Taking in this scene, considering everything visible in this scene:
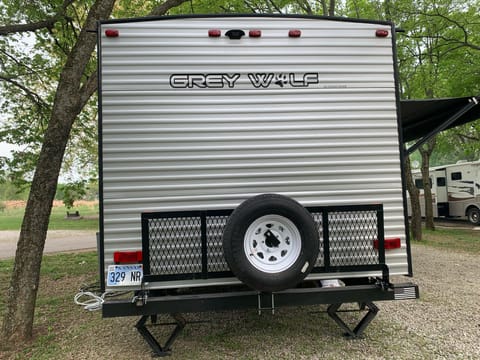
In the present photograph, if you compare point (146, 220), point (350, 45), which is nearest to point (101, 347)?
point (146, 220)

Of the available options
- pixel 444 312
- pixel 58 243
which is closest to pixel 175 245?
pixel 444 312

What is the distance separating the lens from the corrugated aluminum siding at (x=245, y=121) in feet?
10.4

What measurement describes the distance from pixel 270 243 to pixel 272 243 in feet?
0.06

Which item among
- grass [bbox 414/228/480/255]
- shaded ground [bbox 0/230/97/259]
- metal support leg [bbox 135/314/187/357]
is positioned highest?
metal support leg [bbox 135/314/187/357]

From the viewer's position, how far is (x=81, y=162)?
14047 millimetres

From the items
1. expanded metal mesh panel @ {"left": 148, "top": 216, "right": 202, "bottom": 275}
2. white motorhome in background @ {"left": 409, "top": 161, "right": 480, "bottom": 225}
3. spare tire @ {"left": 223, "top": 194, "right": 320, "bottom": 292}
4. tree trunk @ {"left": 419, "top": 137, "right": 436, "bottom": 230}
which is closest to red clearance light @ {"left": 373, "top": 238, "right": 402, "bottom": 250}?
spare tire @ {"left": 223, "top": 194, "right": 320, "bottom": 292}

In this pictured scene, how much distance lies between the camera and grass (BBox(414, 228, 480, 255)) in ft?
30.2

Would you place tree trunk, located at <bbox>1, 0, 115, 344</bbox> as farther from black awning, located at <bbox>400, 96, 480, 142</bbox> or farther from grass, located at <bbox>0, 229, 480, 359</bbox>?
black awning, located at <bbox>400, 96, 480, 142</bbox>

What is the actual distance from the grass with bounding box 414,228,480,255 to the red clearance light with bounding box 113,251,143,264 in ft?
28.6

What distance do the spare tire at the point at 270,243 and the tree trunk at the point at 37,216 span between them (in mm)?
2383

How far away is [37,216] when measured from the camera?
3.87m

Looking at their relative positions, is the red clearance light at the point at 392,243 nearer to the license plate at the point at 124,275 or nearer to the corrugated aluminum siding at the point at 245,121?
the corrugated aluminum siding at the point at 245,121

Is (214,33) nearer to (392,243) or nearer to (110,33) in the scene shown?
(110,33)

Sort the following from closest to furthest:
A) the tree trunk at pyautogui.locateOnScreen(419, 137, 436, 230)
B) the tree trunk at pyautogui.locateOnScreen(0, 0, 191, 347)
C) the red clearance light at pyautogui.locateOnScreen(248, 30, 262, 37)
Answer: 1. the red clearance light at pyautogui.locateOnScreen(248, 30, 262, 37)
2. the tree trunk at pyautogui.locateOnScreen(0, 0, 191, 347)
3. the tree trunk at pyautogui.locateOnScreen(419, 137, 436, 230)
